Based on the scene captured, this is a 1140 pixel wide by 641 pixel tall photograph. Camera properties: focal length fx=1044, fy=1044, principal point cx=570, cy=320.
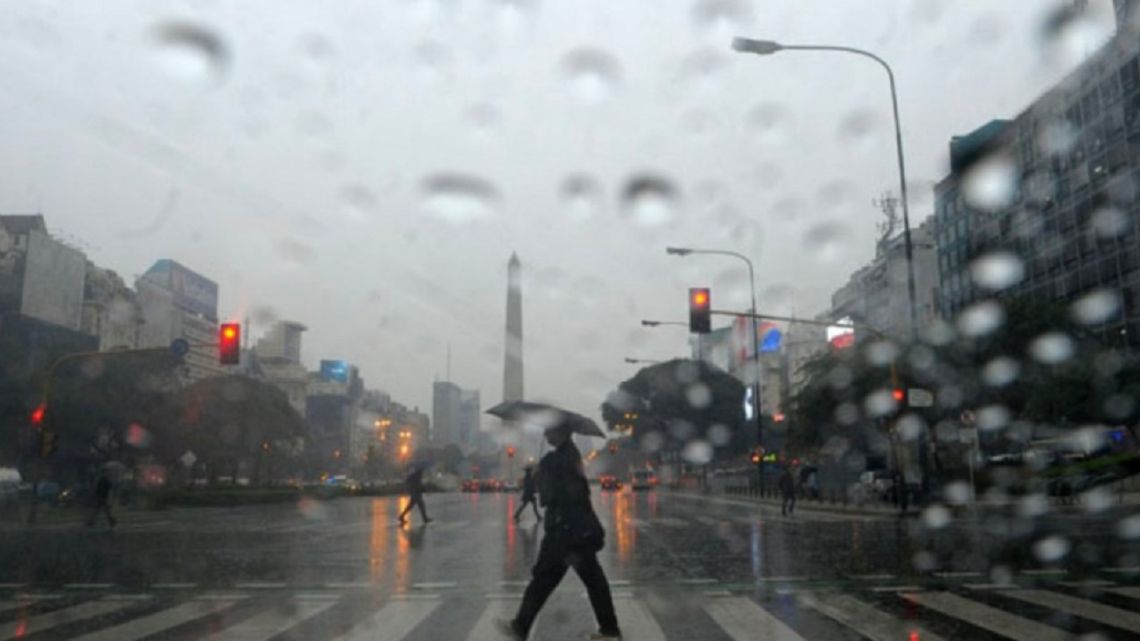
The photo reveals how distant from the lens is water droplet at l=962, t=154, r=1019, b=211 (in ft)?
225

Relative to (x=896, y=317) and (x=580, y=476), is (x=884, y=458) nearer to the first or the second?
(x=896, y=317)

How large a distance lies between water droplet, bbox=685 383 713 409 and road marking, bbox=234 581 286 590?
88030 millimetres

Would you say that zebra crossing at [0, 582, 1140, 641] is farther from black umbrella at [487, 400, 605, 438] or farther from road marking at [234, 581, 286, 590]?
black umbrella at [487, 400, 605, 438]

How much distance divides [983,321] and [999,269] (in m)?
25.7

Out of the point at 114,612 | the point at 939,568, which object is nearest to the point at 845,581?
the point at 939,568

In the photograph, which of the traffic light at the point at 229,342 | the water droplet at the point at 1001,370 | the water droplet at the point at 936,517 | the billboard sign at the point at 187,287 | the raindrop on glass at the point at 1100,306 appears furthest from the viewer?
the billboard sign at the point at 187,287

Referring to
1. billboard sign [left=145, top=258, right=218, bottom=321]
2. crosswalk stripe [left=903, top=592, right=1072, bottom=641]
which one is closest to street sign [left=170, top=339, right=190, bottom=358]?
crosswalk stripe [left=903, top=592, right=1072, bottom=641]

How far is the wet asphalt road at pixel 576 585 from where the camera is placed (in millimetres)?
9062

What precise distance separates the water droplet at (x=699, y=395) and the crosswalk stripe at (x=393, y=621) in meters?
89.7

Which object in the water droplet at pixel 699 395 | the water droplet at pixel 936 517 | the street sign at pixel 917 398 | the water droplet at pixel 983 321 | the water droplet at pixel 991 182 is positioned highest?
the water droplet at pixel 991 182

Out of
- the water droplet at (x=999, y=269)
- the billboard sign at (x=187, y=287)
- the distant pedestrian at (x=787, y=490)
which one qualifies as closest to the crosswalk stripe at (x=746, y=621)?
the distant pedestrian at (x=787, y=490)

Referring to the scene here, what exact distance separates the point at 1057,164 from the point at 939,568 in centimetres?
5526

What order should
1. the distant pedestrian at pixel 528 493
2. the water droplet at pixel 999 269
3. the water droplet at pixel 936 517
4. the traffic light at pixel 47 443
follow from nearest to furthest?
the water droplet at pixel 936 517
the distant pedestrian at pixel 528 493
the traffic light at pixel 47 443
the water droplet at pixel 999 269

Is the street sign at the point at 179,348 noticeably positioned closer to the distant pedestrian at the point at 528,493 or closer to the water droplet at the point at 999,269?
the distant pedestrian at the point at 528,493
